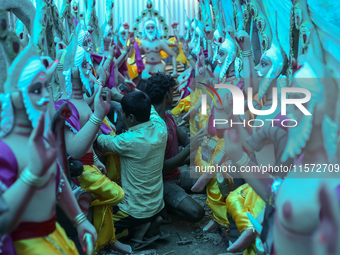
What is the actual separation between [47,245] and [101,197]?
3.35 ft

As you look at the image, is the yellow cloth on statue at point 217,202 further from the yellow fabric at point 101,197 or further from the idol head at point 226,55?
the yellow fabric at point 101,197

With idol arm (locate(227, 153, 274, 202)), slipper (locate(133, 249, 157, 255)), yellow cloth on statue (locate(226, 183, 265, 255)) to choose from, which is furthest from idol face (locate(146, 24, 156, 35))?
idol arm (locate(227, 153, 274, 202))

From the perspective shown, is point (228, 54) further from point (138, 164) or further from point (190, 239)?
point (190, 239)

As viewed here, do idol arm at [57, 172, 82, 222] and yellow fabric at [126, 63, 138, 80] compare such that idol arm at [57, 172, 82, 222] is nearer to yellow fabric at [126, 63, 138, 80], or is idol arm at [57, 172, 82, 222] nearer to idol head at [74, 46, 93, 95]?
idol head at [74, 46, 93, 95]

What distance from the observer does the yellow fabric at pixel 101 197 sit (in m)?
2.24

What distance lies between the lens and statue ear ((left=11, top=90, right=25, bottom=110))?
1.24 metres

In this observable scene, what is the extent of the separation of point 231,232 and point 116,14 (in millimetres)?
9666

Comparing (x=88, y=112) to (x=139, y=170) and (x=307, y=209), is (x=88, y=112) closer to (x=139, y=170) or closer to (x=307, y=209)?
(x=139, y=170)

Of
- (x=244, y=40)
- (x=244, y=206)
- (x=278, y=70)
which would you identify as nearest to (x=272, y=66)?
(x=278, y=70)

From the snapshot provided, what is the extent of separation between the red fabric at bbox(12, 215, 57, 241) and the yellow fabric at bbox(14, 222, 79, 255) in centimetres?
1

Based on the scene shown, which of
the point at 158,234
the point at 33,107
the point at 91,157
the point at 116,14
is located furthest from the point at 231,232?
the point at 116,14

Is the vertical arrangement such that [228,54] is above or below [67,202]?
above

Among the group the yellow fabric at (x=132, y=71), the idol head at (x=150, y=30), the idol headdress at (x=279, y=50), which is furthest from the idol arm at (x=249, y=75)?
the idol head at (x=150, y=30)

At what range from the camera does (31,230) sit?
129 cm
